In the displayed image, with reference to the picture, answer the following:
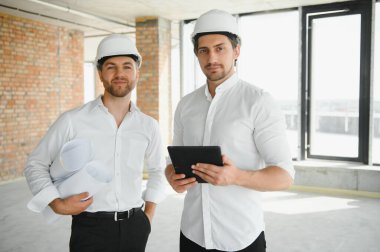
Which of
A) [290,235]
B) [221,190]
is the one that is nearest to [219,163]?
[221,190]

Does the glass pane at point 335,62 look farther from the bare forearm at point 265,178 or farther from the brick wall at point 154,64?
the bare forearm at point 265,178

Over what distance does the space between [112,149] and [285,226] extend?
310cm

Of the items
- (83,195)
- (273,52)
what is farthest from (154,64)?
(83,195)

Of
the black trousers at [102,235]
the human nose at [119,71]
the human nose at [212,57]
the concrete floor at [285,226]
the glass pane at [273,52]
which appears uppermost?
the glass pane at [273,52]

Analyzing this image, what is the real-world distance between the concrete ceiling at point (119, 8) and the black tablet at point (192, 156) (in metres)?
5.00

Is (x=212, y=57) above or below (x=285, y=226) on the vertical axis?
above

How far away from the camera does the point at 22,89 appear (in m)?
7.06

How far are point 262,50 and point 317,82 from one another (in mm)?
1195

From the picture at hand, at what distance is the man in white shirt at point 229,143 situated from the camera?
1.51 metres

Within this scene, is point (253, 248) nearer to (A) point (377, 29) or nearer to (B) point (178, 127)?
(B) point (178, 127)

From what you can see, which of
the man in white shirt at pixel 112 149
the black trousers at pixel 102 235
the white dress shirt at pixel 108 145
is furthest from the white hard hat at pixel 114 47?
the black trousers at pixel 102 235

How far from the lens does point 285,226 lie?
4332 mm

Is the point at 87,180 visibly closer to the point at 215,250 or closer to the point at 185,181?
the point at 185,181

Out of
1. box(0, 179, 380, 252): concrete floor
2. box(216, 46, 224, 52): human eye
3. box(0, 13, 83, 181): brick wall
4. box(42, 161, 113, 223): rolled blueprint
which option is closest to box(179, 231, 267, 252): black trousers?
box(42, 161, 113, 223): rolled blueprint
